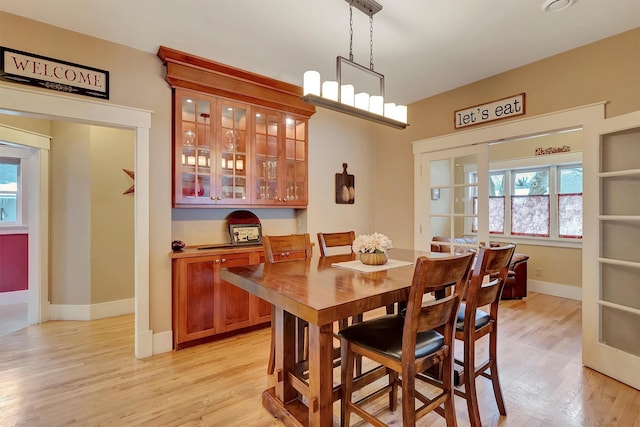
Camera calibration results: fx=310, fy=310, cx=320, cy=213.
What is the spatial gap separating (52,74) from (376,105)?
2.45 metres

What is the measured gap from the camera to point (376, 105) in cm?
236

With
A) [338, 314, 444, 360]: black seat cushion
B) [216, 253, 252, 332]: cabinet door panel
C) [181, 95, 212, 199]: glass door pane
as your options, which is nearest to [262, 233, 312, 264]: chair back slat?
[216, 253, 252, 332]: cabinet door panel

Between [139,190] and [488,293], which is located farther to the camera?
[139,190]

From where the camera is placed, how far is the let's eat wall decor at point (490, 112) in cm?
304

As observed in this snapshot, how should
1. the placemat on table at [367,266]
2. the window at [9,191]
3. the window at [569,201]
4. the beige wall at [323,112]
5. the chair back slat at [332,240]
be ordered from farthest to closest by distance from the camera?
the window at [569,201], the window at [9,191], the chair back slat at [332,240], the beige wall at [323,112], the placemat on table at [367,266]

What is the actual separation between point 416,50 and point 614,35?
151 centimetres

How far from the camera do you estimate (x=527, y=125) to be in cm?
296

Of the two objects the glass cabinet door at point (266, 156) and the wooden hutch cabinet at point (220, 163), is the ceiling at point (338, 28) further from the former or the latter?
the glass cabinet door at point (266, 156)

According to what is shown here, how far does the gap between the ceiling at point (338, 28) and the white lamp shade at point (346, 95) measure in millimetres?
566

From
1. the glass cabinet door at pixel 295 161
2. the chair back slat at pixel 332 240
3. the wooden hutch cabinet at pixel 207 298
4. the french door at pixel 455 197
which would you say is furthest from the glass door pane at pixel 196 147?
the french door at pixel 455 197

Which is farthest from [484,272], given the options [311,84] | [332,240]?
[311,84]

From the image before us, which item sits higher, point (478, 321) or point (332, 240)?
point (332, 240)

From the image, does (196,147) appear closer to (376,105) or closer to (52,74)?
(52,74)

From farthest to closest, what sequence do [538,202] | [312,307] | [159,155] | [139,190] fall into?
[538,202] < [159,155] < [139,190] < [312,307]
